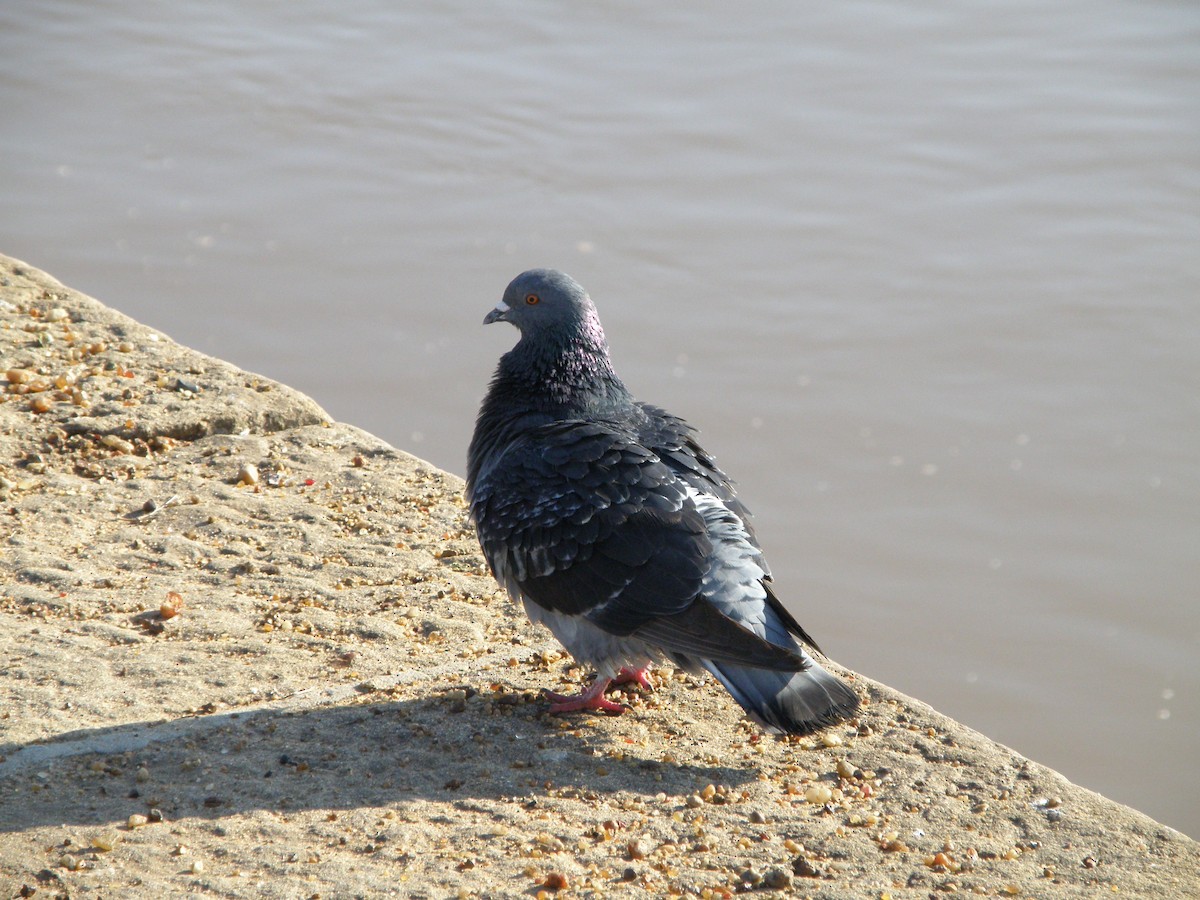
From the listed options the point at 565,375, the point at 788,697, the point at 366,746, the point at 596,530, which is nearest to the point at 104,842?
the point at 366,746

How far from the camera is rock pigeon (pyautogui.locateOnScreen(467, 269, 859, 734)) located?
161 inches

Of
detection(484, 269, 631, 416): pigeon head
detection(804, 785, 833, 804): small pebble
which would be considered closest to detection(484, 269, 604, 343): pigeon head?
detection(484, 269, 631, 416): pigeon head

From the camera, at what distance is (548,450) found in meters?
4.58

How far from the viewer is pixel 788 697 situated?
404 centimetres

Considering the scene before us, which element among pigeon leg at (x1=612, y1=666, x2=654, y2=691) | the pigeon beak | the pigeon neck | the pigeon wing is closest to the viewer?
the pigeon wing

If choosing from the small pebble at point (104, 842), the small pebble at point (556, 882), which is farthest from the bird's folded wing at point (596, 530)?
the small pebble at point (104, 842)

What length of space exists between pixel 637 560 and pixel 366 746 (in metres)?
1.03

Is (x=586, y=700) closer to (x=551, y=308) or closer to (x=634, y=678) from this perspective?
(x=634, y=678)

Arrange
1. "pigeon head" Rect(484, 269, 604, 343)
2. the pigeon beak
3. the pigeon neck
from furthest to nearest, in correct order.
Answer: the pigeon beak < "pigeon head" Rect(484, 269, 604, 343) < the pigeon neck

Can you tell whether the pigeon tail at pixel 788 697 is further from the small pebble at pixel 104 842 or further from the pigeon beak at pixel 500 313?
the pigeon beak at pixel 500 313

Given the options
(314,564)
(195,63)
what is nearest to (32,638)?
(314,564)

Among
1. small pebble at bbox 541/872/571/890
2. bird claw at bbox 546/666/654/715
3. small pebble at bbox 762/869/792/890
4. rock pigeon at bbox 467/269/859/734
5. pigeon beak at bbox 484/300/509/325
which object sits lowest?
small pebble at bbox 541/872/571/890

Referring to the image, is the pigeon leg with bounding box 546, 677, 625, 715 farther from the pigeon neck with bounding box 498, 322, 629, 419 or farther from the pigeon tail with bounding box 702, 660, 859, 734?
the pigeon neck with bounding box 498, 322, 629, 419

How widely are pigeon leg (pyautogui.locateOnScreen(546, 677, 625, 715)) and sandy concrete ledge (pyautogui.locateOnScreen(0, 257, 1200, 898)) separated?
0.06m
